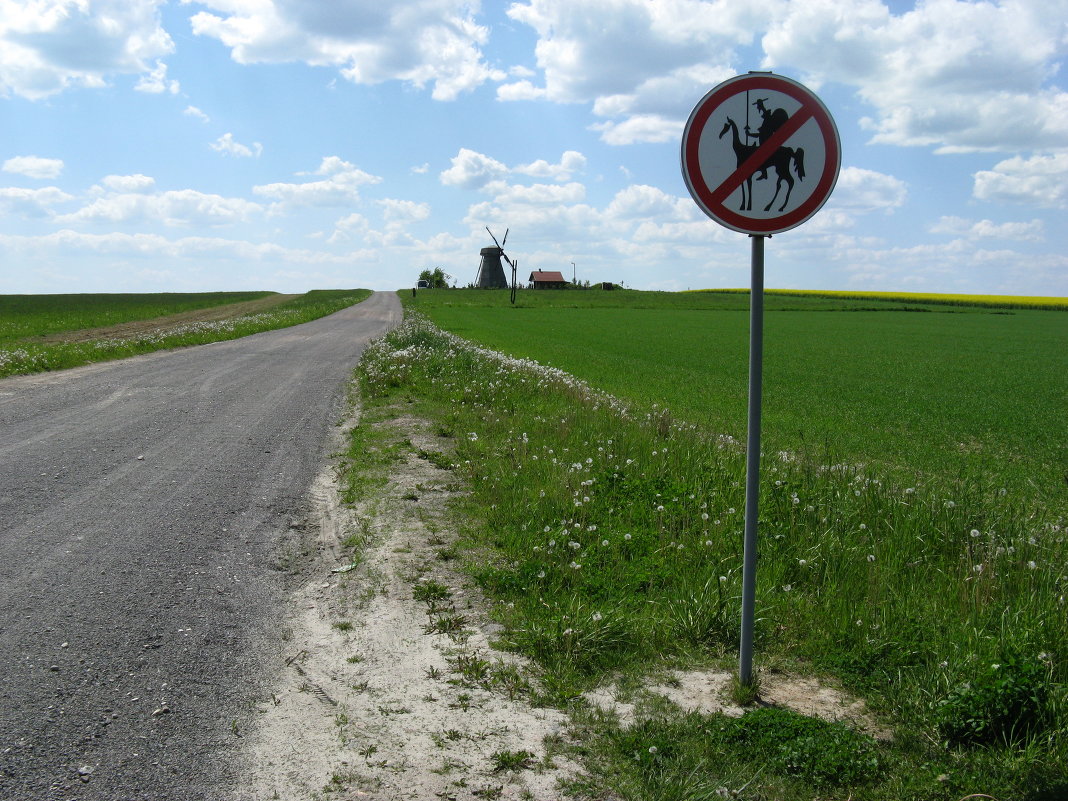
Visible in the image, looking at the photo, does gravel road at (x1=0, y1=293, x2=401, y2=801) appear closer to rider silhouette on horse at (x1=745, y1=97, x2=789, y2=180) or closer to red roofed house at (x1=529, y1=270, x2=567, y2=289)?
rider silhouette on horse at (x1=745, y1=97, x2=789, y2=180)

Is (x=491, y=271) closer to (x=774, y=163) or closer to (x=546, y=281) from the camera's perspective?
(x=546, y=281)

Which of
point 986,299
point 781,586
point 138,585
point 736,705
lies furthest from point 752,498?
point 986,299

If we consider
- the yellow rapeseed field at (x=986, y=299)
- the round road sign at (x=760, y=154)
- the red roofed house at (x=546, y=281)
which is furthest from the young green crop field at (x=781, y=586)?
the red roofed house at (x=546, y=281)

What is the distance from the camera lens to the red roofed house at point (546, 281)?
149 metres

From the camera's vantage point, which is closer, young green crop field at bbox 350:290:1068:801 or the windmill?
young green crop field at bbox 350:290:1068:801

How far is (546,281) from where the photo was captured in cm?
14962

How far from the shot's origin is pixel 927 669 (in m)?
4.07

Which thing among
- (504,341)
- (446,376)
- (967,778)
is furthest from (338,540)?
(504,341)

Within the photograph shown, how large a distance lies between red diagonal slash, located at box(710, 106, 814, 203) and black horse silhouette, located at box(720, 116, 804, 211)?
2 cm

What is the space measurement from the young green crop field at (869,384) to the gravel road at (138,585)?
684 cm

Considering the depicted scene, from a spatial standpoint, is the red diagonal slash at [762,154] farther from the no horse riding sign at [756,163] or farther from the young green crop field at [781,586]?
the young green crop field at [781,586]

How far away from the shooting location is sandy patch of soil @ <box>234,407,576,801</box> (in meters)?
3.28

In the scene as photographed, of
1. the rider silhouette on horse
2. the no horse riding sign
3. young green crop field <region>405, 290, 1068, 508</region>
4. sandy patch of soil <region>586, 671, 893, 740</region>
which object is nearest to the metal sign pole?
the no horse riding sign

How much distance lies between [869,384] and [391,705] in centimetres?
2129
